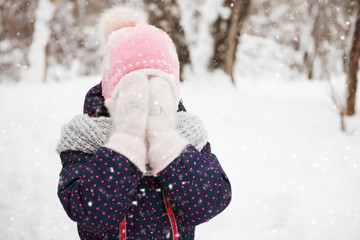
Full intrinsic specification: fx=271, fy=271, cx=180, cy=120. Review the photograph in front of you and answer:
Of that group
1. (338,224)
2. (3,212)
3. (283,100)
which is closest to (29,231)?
(3,212)

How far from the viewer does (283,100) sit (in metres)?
4.48

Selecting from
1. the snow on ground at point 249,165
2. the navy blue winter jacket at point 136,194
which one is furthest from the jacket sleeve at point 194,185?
the snow on ground at point 249,165

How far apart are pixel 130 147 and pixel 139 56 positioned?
40 centimetres

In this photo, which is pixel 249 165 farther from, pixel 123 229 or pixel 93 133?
pixel 93 133

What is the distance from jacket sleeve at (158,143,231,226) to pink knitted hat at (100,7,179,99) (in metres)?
0.32

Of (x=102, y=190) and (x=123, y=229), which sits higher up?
(x=102, y=190)

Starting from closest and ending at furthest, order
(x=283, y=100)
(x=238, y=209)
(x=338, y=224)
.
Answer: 1. (x=338, y=224)
2. (x=238, y=209)
3. (x=283, y=100)

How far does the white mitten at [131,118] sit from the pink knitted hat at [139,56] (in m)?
0.07

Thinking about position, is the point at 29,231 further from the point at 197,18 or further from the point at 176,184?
the point at 197,18

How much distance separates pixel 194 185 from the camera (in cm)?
103

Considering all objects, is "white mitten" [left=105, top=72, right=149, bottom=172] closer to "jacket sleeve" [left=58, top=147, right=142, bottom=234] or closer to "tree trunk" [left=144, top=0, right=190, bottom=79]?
"jacket sleeve" [left=58, top=147, right=142, bottom=234]

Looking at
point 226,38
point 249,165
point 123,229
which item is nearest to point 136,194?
point 123,229

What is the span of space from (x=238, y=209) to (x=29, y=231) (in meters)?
1.89

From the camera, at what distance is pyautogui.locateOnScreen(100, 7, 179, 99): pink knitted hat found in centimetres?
113
